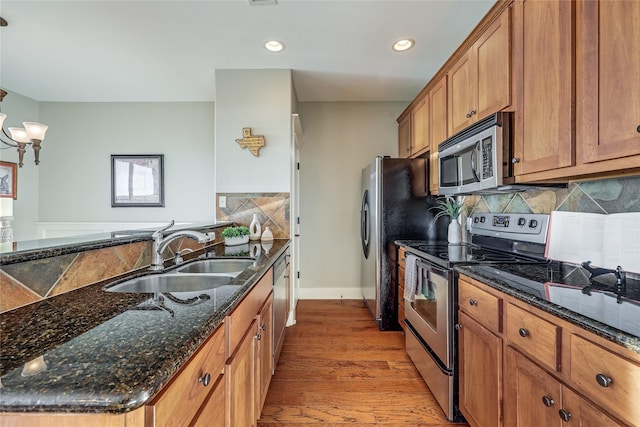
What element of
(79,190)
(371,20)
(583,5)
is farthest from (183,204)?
(583,5)

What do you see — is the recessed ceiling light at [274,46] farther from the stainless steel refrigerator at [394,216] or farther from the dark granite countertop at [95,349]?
the dark granite countertop at [95,349]

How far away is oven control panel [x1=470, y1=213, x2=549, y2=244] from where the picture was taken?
1666mm

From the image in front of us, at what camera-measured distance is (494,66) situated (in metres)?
1.70

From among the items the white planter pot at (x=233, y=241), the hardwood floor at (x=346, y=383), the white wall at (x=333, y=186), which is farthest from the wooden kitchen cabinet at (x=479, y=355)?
the white wall at (x=333, y=186)

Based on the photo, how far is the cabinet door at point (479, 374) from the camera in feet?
3.92

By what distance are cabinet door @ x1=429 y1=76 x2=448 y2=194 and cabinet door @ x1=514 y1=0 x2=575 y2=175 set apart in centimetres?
84

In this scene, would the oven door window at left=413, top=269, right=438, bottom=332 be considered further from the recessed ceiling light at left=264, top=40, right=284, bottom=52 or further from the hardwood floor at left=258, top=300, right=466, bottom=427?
the recessed ceiling light at left=264, top=40, right=284, bottom=52

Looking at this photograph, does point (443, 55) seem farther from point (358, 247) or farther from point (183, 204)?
point (183, 204)

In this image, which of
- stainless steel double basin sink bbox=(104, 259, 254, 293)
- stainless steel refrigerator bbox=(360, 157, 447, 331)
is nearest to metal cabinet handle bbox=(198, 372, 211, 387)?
stainless steel double basin sink bbox=(104, 259, 254, 293)

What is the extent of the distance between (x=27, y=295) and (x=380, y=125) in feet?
11.8

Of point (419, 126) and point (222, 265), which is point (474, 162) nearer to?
point (419, 126)

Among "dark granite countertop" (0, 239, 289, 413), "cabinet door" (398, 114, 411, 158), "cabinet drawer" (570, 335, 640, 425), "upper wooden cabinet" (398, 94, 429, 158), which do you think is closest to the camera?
"dark granite countertop" (0, 239, 289, 413)

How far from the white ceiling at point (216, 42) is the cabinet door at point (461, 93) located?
0.34 meters

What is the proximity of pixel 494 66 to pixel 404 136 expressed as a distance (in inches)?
66.0
